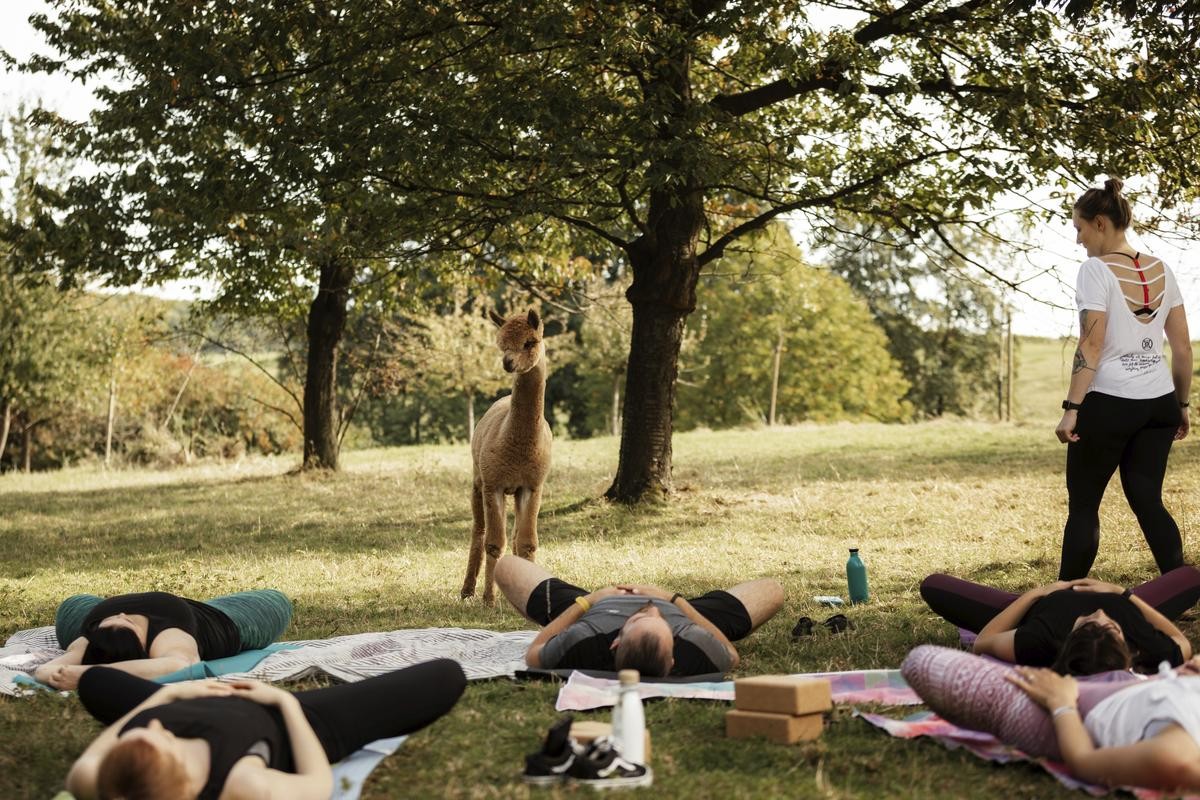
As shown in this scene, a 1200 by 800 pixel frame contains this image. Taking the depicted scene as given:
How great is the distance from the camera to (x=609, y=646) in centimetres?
573

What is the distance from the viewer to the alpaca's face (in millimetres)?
8492

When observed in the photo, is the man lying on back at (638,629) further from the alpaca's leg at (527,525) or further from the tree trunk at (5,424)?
the tree trunk at (5,424)

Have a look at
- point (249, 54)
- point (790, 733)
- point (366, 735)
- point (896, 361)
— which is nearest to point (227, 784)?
point (366, 735)

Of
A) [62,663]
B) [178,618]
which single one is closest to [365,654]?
[178,618]

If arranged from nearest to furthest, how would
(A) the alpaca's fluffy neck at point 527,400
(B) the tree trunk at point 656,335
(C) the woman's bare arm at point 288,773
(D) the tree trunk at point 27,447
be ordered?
(C) the woman's bare arm at point 288,773 < (A) the alpaca's fluffy neck at point 527,400 < (B) the tree trunk at point 656,335 < (D) the tree trunk at point 27,447

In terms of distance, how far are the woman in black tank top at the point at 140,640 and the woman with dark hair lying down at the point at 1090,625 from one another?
4.22 m

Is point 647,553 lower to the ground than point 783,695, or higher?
lower

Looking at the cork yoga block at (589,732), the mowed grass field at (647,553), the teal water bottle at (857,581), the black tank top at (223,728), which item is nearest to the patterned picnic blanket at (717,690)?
the mowed grass field at (647,553)

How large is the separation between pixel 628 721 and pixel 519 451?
4.80 meters

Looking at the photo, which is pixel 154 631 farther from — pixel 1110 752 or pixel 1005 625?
pixel 1110 752

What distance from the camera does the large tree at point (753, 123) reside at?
11.8 meters

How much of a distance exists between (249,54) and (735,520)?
832 cm

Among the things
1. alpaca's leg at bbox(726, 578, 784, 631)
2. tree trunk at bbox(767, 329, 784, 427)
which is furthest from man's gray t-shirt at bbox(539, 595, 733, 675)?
tree trunk at bbox(767, 329, 784, 427)

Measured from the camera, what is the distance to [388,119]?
490 inches
